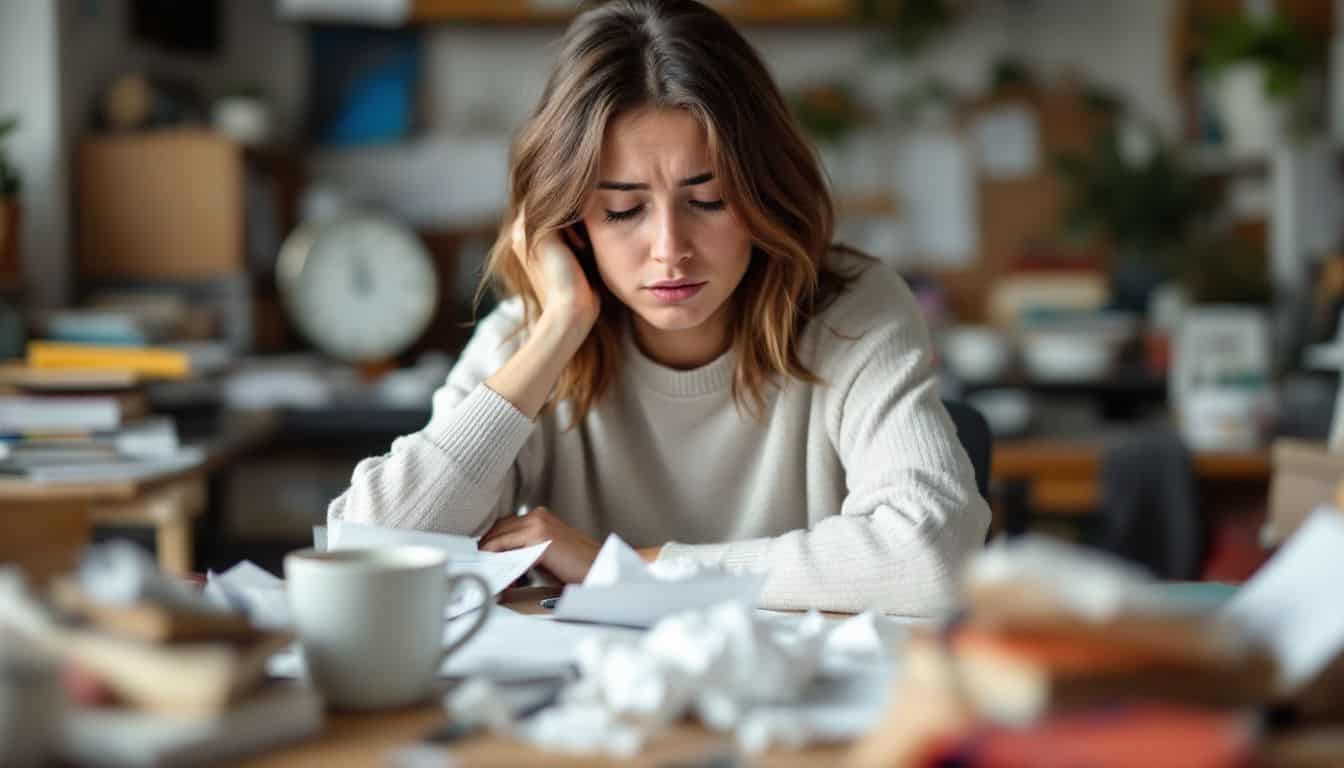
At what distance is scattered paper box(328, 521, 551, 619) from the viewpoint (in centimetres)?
111

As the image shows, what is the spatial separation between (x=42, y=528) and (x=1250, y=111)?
2.76 metres

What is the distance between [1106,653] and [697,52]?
969mm

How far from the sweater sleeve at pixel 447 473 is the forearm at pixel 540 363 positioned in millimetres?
16

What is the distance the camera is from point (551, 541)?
1.31 meters

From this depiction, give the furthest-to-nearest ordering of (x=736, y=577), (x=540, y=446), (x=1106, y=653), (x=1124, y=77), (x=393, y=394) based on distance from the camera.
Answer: (x=1124, y=77) → (x=393, y=394) → (x=540, y=446) → (x=736, y=577) → (x=1106, y=653)

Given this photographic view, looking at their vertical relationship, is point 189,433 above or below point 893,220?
below

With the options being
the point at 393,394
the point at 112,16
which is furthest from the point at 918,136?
the point at 112,16

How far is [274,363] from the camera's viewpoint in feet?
10.8

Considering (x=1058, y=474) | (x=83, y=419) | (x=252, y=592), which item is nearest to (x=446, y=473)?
(x=252, y=592)

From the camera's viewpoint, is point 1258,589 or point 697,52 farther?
point 697,52

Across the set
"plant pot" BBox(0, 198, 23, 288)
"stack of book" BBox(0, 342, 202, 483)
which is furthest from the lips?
"plant pot" BBox(0, 198, 23, 288)

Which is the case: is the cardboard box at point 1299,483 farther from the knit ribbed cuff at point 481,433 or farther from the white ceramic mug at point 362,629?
the white ceramic mug at point 362,629

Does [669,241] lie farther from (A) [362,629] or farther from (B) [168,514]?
(B) [168,514]

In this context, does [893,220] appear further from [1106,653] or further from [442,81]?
[1106,653]
